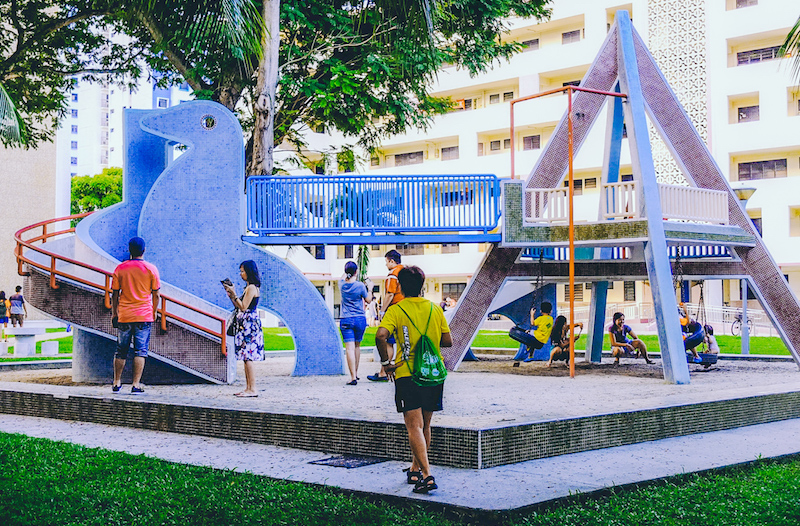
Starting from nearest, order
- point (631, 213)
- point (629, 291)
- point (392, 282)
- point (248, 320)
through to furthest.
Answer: point (248, 320) → point (392, 282) → point (631, 213) → point (629, 291)

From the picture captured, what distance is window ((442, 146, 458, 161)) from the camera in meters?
53.8

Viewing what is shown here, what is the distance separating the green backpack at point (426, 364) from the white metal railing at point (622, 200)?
374 inches

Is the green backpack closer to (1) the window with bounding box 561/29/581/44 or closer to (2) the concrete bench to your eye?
(2) the concrete bench

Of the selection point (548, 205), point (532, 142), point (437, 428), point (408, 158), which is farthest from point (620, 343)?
point (408, 158)

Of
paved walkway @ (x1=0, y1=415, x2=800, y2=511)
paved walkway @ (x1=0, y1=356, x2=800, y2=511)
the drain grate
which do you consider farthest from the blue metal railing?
the drain grate

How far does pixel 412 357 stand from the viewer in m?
6.76

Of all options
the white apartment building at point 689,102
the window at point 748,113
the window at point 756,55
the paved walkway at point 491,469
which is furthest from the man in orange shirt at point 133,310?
the window at point 756,55

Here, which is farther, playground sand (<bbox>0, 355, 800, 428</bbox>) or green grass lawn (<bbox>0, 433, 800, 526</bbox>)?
playground sand (<bbox>0, 355, 800, 428</bbox>)

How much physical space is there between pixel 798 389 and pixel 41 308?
1033 centimetres

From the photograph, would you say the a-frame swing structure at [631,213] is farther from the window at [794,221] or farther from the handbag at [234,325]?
the window at [794,221]

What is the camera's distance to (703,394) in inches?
426

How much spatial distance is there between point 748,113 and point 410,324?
4122 centimetres

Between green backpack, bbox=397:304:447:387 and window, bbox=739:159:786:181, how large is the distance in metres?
40.2

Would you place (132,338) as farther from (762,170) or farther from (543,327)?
(762,170)
